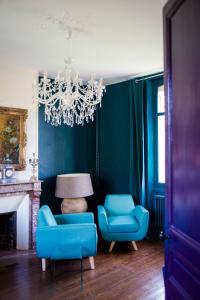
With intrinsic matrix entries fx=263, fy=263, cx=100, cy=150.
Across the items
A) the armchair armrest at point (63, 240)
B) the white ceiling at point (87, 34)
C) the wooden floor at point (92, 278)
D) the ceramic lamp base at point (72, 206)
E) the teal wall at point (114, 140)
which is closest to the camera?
the white ceiling at point (87, 34)

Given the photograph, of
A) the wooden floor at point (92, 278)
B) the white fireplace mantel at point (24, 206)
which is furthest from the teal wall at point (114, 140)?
the white fireplace mantel at point (24, 206)

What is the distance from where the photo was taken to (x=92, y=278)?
296cm

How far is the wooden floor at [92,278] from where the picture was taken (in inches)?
104

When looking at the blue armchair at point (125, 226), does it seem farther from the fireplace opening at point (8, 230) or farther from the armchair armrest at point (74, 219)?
the fireplace opening at point (8, 230)

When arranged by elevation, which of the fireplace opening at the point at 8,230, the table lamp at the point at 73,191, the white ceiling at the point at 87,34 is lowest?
the fireplace opening at the point at 8,230

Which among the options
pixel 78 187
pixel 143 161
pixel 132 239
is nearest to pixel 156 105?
pixel 143 161

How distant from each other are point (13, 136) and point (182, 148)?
3.06 metres

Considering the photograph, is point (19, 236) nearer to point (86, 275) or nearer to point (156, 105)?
point (86, 275)

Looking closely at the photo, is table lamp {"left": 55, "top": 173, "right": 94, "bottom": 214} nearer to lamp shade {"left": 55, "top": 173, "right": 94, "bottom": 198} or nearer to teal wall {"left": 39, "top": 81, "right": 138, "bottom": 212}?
lamp shade {"left": 55, "top": 173, "right": 94, "bottom": 198}

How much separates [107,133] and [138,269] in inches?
101

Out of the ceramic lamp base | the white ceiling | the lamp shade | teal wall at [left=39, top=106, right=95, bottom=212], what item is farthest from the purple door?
teal wall at [left=39, top=106, right=95, bottom=212]

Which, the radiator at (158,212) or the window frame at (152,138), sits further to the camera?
the window frame at (152,138)

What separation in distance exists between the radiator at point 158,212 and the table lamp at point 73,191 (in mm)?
1089

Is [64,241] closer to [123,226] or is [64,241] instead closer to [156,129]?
[123,226]
